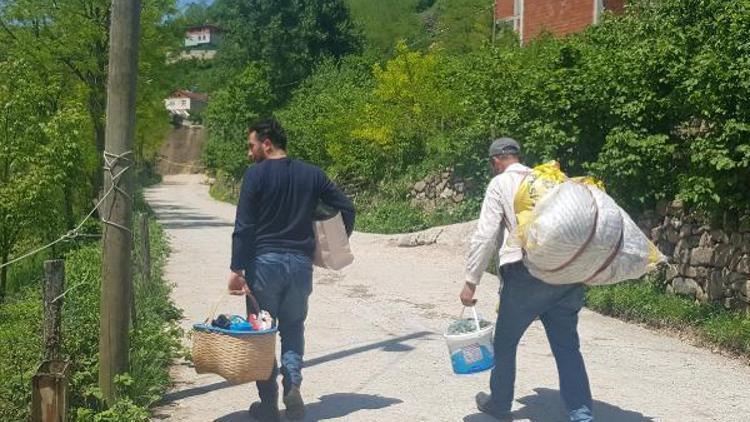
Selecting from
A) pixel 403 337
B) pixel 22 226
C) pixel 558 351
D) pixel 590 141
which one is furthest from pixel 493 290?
pixel 22 226

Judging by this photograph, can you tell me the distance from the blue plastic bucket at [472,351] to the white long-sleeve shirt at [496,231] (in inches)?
15.2

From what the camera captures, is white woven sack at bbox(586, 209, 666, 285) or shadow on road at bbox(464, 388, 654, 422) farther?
shadow on road at bbox(464, 388, 654, 422)

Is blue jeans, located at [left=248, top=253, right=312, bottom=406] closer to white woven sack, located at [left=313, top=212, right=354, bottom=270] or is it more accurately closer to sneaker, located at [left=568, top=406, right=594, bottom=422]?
white woven sack, located at [left=313, top=212, right=354, bottom=270]

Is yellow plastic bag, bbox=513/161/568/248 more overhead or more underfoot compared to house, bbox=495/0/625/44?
more underfoot

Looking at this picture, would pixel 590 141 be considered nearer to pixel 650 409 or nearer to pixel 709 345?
pixel 709 345

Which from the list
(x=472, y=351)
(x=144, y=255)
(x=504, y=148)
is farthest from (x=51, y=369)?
(x=144, y=255)

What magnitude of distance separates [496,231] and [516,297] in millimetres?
415

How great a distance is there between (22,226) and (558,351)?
1126 centimetres

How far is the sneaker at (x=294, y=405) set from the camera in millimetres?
5152

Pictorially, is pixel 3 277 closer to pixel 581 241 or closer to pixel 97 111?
pixel 97 111

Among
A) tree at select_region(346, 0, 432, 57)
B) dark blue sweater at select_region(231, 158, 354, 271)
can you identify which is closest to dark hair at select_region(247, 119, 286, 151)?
dark blue sweater at select_region(231, 158, 354, 271)

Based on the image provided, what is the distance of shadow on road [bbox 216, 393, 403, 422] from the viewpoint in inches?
211

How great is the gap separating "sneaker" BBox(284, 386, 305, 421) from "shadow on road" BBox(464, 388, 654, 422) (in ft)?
3.47

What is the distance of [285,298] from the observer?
514 cm
